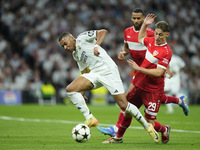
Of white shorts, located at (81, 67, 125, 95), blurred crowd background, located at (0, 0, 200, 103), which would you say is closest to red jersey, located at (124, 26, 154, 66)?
white shorts, located at (81, 67, 125, 95)

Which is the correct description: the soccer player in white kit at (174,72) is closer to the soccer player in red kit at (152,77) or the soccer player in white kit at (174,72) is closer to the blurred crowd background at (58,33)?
the blurred crowd background at (58,33)

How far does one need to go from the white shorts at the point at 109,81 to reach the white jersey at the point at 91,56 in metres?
0.09

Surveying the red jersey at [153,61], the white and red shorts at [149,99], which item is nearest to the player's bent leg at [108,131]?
the white and red shorts at [149,99]

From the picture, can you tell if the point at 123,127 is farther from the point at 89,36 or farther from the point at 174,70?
the point at 174,70

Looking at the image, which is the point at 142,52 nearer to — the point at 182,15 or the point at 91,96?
the point at 91,96

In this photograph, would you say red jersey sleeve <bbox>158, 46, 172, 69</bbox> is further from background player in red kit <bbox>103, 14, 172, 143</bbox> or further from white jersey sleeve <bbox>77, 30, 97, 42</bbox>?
white jersey sleeve <bbox>77, 30, 97, 42</bbox>

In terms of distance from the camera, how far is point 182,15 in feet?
81.0

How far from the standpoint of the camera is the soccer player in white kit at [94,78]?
235 inches

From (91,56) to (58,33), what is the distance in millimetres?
14977

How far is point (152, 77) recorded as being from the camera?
617 centimetres

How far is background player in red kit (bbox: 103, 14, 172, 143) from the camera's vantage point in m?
5.83

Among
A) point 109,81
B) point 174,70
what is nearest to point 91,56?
point 109,81

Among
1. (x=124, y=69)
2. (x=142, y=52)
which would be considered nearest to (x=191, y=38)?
(x=124, y=69)

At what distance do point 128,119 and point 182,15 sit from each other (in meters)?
19.8
